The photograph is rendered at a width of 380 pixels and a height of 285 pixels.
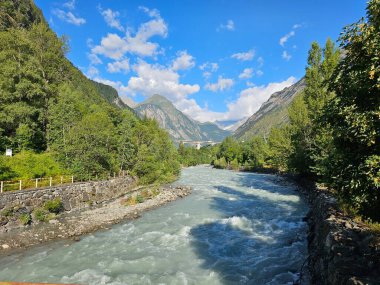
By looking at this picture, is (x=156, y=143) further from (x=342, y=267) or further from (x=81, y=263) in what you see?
(x=342, y=267)

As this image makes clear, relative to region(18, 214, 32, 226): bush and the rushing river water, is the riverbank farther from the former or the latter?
region(18, 214, 32, 226): bush

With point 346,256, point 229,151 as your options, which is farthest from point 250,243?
point 229,151

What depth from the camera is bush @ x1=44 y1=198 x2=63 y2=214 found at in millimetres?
28541

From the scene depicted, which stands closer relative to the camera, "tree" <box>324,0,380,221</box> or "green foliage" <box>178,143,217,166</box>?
"tree" <box>324,0,380,221</box>

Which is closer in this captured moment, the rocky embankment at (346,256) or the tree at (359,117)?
the tree at (359,117)

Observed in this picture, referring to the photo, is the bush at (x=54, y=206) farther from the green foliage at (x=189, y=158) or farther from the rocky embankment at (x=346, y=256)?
the green foliage at (x=189, y=158)

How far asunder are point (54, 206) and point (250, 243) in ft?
65.9

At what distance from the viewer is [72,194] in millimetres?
33469

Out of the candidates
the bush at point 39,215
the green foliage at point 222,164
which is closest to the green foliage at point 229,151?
the green foliage at point 222,164

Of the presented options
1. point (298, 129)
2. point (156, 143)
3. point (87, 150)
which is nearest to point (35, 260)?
point (87, 150)

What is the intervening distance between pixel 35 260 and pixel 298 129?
39454 millimetres

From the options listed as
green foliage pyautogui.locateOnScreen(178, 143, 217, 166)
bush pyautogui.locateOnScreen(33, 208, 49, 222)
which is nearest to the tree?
bush pyautogui.locateOnScreen(33, 208, 49, 222)

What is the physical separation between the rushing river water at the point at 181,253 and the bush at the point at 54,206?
25.5 ft

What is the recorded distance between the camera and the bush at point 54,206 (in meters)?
28.5
